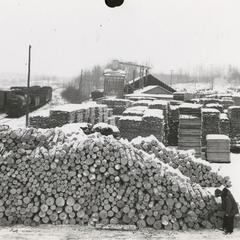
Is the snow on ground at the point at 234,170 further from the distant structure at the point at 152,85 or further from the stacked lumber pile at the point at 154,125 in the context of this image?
the distant structure at the point at 152,85

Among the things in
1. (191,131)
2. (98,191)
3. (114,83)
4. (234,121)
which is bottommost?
(98,191)

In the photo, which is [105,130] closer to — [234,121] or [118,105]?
[234,121]

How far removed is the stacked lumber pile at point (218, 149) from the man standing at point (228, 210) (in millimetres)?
9266

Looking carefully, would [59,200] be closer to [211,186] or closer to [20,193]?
[20,193]

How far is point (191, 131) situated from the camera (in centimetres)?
1948

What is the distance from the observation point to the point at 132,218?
380 inches

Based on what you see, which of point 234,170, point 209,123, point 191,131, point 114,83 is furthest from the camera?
point 114,83

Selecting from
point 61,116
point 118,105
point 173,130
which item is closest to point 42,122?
point 61,116

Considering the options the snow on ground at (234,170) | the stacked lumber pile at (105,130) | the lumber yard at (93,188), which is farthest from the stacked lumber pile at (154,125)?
the lumber yard at (93,188)

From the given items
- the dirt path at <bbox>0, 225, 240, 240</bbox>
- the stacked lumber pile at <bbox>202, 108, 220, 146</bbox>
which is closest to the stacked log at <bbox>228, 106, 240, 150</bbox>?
the stacked lumber pile at <bbox>202, 108, 220, 146</bbox>

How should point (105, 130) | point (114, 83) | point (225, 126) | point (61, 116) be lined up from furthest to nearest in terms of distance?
point (114, 83) < point (225, 126) < point (61, 116) < point (105, 130)

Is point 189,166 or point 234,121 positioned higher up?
point 234,121

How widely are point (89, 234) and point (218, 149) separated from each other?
10.9 metres

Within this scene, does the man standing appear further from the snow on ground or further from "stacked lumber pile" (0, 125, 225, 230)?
the snow on ground
